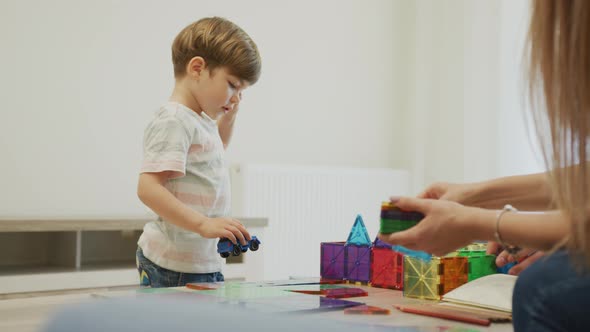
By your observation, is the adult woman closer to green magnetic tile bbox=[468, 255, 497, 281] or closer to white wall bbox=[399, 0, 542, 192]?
green magnetic tile bbox=[468, 255, 497, 281]

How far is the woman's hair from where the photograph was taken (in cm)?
69

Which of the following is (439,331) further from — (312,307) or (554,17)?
(554,17)

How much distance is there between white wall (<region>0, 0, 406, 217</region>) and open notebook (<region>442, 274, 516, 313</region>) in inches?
77.0

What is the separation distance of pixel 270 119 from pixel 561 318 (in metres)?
2.97

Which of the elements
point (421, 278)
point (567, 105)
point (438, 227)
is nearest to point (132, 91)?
point (421, 278)

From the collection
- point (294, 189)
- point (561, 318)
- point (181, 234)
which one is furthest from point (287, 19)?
point (561, 318)

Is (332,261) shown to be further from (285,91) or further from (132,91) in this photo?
(285,91)

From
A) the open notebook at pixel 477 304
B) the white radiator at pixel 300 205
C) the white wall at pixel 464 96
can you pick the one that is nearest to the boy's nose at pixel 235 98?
the open notebook at pixel 477 304

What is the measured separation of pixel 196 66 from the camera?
5.39 feet

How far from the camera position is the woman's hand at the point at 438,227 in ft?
2.74

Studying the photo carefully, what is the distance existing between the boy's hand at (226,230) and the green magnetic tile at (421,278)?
310 mm

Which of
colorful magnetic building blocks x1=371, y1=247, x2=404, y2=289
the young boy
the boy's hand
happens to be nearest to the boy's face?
the young boy

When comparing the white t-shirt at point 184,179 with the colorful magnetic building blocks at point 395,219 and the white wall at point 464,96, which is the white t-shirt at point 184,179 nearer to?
the colorful magnetic building blocks at point 395,219

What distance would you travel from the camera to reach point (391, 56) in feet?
13.6
